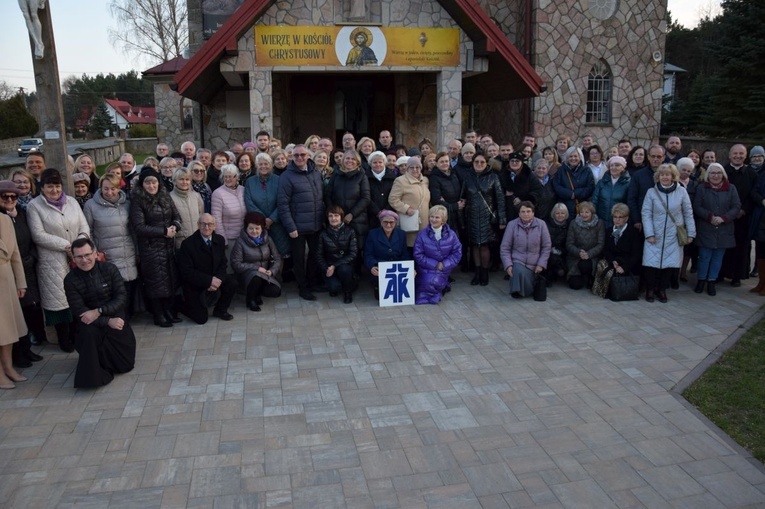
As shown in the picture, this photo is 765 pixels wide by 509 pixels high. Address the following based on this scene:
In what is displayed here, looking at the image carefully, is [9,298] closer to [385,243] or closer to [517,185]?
[385,243]

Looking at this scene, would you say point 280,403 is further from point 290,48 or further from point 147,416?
point 290,48

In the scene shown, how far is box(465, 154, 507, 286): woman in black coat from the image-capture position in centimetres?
898

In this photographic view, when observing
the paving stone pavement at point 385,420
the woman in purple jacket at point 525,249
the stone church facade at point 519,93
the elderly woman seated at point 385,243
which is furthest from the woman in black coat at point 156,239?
the stone church facade at point 519,93

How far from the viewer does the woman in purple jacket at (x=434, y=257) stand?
27.0 feet

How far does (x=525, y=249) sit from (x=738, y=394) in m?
3.37

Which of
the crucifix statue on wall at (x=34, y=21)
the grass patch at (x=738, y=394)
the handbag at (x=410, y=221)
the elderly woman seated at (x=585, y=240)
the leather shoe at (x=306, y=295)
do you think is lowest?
the grass patch at (x=738, y=394)

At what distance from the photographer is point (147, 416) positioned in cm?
530

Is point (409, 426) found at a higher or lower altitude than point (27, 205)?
lower

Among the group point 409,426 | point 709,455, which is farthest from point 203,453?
point 709,455

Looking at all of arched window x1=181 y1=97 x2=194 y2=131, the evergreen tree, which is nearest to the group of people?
arched window x1=181 y1=97 x2=194 y2=131

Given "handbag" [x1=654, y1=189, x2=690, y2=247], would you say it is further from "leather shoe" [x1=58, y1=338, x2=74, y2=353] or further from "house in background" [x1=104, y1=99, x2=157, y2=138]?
"house in background" [x1=104, y1=99, x2=157, y2=138]

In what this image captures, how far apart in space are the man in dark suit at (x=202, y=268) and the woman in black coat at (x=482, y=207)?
3.50 m

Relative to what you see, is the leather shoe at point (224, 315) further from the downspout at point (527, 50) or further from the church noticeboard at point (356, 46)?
the downspout at point (527, 50)

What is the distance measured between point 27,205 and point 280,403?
3.46m
